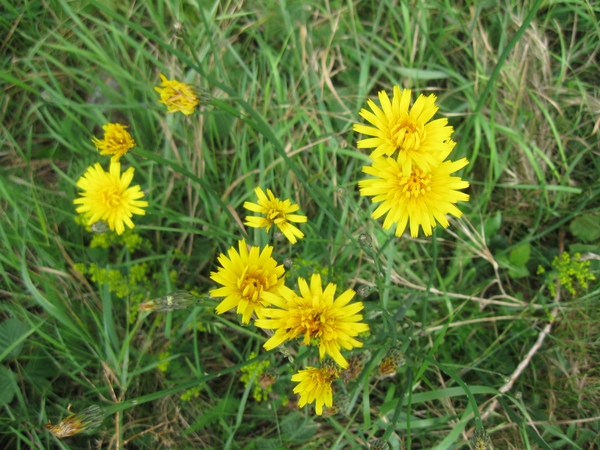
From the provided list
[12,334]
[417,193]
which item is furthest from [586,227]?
[12,334]

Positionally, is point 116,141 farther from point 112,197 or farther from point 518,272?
point 518,272

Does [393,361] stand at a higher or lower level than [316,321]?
lower

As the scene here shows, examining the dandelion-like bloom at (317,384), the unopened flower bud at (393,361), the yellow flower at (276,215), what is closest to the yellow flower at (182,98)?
the yellow flower at (276,215)

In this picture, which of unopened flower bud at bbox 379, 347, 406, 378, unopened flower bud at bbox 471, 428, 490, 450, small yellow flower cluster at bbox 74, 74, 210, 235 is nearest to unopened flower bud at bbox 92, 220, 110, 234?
small yellow flower cluster at bbox 74, 74, 210, 235

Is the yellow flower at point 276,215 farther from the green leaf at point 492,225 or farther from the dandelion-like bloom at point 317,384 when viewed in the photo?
the green leaf at point 492,225

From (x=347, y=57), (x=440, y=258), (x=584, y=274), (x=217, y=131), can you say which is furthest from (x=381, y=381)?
(x=347, y=57)

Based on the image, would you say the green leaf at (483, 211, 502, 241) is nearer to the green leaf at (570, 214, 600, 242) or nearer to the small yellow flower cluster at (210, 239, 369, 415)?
the green leaf at (570, 214, 600, 242)

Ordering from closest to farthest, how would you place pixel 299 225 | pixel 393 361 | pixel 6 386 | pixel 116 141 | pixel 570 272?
pixel 393 361
pixel 116 141
pixel 570 272
pixel 6 386
pixel 299 225

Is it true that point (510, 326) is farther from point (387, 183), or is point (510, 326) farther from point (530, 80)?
point (530, 80)
